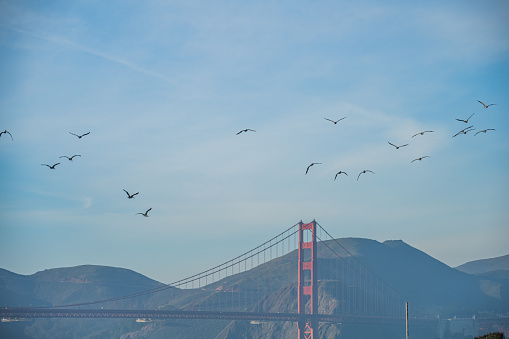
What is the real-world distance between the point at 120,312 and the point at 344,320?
55631 mm

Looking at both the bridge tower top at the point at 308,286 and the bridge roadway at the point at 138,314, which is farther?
the bridge tower top at the point at 308,286

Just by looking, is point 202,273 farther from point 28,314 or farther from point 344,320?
point 28,314

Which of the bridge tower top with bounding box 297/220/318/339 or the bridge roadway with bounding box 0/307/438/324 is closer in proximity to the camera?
the bridge roadway with bounding box 0/307/438/324

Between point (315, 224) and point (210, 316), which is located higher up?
point (315, 224)

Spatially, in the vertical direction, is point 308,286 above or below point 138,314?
above

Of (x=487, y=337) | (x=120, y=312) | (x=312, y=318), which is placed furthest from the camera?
(x=312, y=318)

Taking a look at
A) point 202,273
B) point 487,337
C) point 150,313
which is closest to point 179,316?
point 150,313

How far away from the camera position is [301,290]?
173 metres

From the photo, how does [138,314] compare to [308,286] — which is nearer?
[138,314]

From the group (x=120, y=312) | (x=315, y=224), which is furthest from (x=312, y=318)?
(x=120, y=312)

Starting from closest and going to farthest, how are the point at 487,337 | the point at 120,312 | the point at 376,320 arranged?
the point at 487,337 < the point at 120,312 < the point at 376,320

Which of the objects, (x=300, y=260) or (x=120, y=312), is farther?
(x=300, y=260)

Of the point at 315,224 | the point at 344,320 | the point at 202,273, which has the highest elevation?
the point at 315,224

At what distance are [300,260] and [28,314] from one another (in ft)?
227
